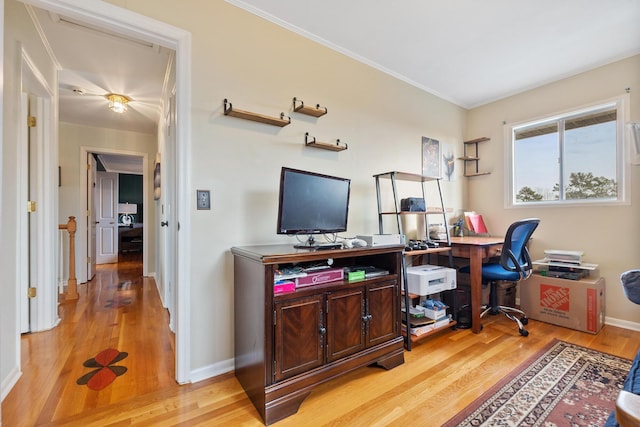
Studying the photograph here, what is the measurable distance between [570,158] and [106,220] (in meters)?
7.99

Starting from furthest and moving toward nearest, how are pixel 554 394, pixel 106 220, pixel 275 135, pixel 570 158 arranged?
pixel 106 220, pixel 570 158, pixel 275 135, pixel 554 394

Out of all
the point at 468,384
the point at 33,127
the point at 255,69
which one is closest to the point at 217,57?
the point at 255,69

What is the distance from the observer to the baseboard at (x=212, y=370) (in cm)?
181

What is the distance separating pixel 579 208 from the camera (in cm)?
292

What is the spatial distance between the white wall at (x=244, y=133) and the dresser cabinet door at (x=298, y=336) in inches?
7.1

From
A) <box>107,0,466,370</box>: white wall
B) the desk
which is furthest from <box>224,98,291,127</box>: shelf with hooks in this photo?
the desk

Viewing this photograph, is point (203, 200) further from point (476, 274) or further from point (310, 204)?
point (476, 274)

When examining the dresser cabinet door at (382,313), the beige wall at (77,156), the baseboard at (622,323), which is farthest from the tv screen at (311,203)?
the beige wall at (77,156)

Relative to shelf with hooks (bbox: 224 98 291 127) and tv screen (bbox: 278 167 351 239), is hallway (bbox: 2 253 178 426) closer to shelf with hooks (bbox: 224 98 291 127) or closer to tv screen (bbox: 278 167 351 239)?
tv screen (bbox: 278 167 351 239)

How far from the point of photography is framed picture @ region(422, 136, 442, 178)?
327cm

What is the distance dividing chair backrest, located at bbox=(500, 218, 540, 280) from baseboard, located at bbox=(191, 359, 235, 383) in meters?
2.42

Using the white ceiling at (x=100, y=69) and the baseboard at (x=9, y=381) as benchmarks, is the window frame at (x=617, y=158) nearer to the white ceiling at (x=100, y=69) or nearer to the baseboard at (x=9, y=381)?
the white ceiling at (x=100, y=69)

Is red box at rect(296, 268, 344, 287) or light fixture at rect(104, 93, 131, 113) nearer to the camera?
red box at rect(296, 268, 344, 287)

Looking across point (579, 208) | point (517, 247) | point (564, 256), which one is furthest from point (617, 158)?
point (517, 247)
